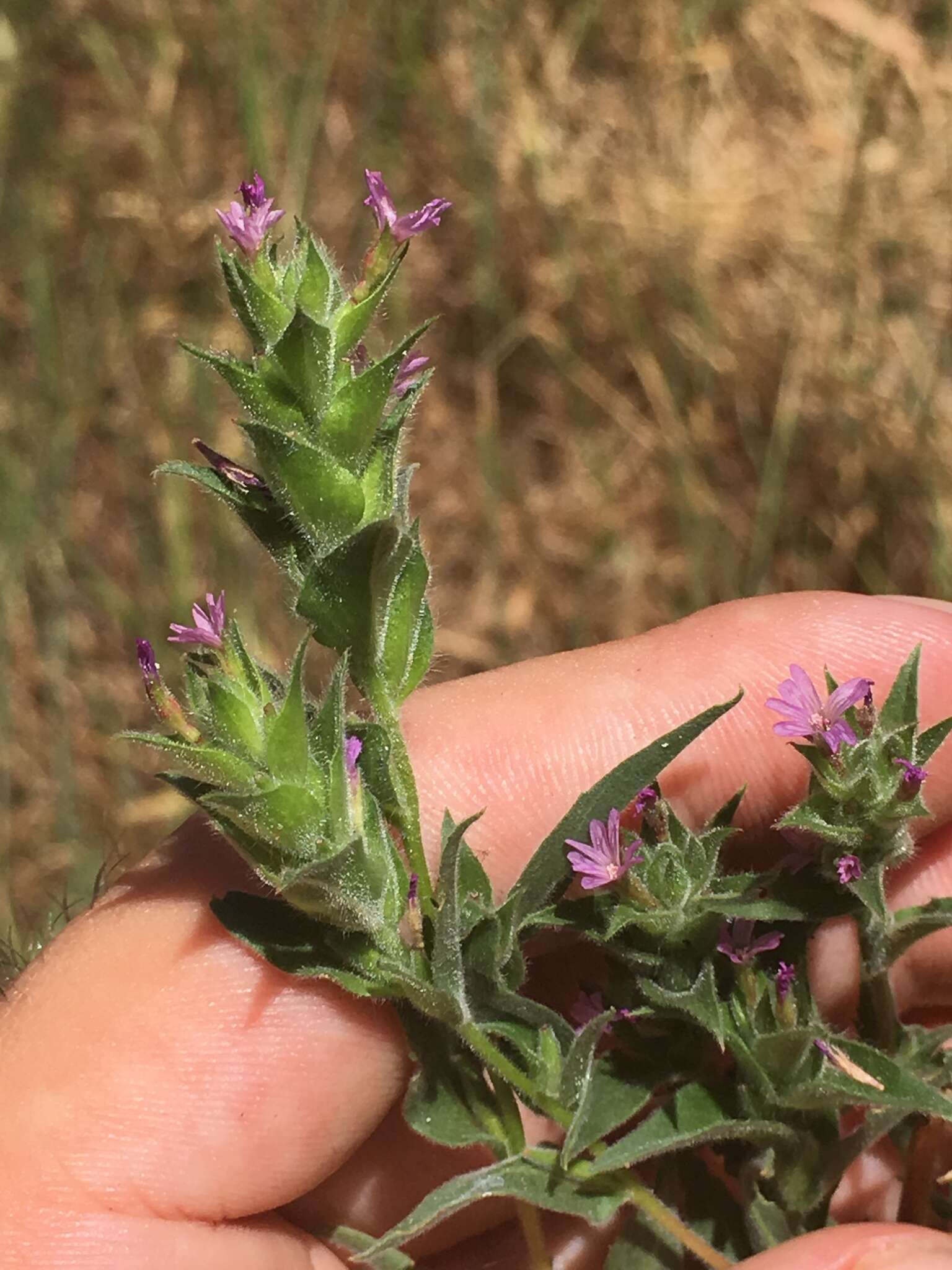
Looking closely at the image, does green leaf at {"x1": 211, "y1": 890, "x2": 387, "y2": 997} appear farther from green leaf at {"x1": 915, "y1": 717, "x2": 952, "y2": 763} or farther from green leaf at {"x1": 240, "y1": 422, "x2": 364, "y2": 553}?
green leaf at {"x1": 915, "y1": 717, "x2": 952, "y2": 763}

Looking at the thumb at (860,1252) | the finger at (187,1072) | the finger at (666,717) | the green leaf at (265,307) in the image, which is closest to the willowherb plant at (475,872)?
the green leaf at (265,307)

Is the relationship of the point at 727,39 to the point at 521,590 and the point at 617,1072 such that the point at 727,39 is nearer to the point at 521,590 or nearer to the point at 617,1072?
the point at 521,590

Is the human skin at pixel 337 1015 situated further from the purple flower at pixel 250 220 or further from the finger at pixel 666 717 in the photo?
the purple flower at pixel 250 220

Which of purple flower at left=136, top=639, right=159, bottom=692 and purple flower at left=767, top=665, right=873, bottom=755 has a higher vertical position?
purple flower at left=136, top=639, right=159, bottom=692

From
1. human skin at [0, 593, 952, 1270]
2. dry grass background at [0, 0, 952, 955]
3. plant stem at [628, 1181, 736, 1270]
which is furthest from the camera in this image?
dry grass background at [0, 0, 952, 955]

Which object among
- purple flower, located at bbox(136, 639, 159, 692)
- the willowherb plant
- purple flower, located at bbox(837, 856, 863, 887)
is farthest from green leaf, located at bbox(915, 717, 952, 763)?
purple flower, located at bbox(136, 639, 159, 692)

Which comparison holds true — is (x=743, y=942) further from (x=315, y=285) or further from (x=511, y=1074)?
(x=315, y=285)
